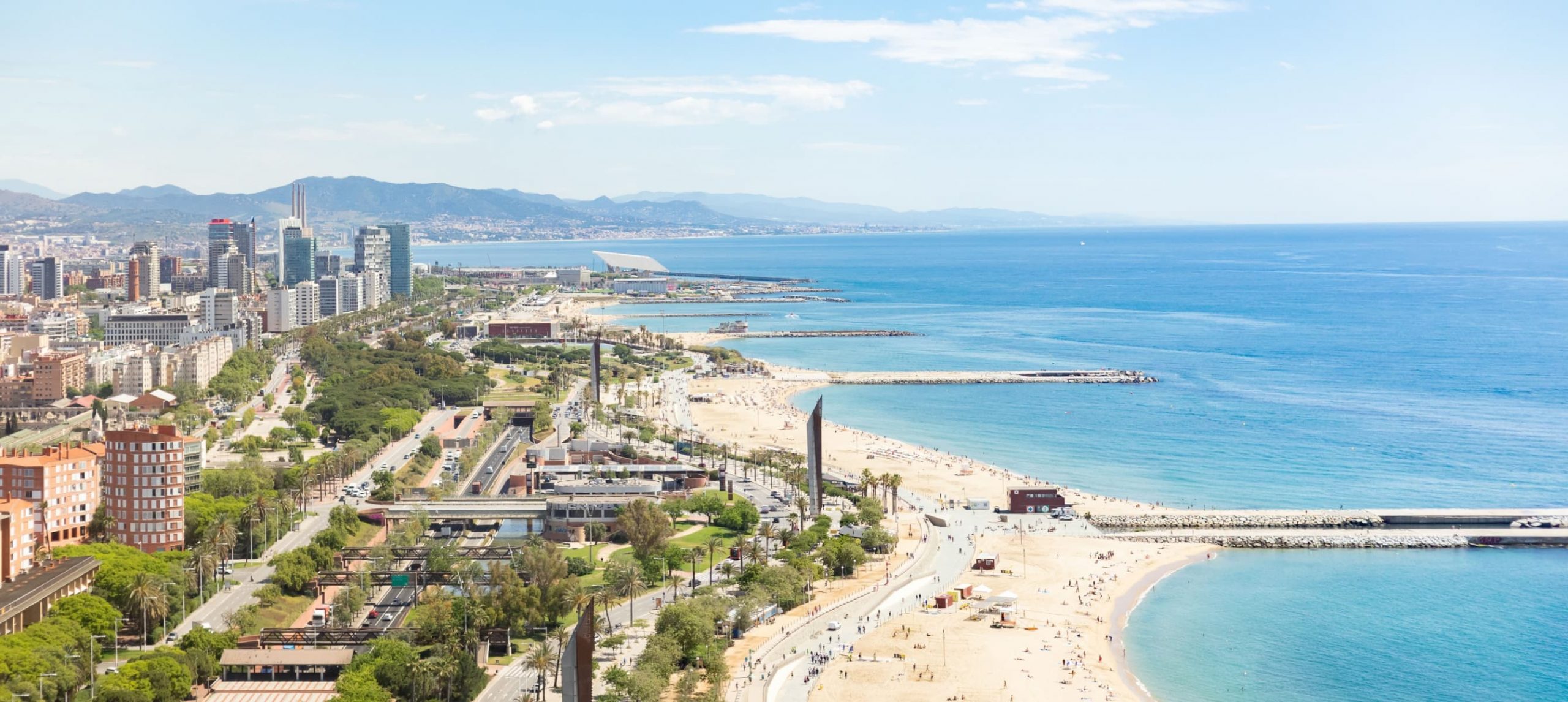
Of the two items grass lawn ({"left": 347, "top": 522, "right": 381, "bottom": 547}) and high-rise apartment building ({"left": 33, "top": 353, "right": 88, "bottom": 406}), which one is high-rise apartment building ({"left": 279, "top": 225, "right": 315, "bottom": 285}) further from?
grass lawn ({"left": 347, "top": 522, "right": 381, "bottom": 547})

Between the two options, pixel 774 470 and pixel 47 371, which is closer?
pixel 774 470

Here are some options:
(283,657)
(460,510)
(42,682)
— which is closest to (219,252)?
(460,510)

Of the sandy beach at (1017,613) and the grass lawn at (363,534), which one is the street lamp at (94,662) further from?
the sandy beach at (1017,613)

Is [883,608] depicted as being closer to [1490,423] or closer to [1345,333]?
[1490,423]

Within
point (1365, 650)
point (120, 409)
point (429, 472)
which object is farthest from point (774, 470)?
point (120, 409)

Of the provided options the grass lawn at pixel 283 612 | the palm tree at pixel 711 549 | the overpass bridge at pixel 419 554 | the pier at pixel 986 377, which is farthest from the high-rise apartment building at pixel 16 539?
the pier at pixel 986 377

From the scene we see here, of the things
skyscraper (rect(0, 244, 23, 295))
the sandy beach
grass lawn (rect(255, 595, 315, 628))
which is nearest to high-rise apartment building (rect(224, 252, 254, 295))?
skyscraper (rect(0, 244, 23, 295))

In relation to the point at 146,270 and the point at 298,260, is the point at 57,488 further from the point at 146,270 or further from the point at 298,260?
the point at 298,260

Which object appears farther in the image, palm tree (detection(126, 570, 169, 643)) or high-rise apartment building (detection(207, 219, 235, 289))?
high-rise apartment building (detection(207, 219, 235, 289))
